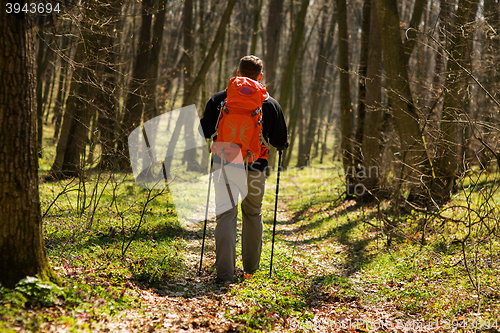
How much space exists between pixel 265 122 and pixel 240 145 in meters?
0.47

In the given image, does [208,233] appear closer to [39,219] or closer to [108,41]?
[39,219]

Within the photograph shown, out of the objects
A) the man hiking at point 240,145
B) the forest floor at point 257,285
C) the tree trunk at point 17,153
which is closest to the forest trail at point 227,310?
the forest floor at point 257,285

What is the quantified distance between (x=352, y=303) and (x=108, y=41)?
23.9 feet

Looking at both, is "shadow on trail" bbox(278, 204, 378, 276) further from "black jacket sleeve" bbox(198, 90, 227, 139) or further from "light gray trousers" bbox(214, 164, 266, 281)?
"black jacket sleeve" bbox(198, 90, 227, 139)

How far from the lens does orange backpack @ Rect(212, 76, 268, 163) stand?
13.7ft

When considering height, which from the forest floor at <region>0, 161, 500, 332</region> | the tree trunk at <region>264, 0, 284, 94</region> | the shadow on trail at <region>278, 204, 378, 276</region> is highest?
the tree trunk at <region>264, 0, 284, 94</region>

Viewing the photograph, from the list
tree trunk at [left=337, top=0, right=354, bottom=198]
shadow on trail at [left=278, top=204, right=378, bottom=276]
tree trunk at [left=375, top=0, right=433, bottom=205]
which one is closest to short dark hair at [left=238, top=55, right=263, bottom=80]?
shadow on trail at [left=278, top=204, right=378, bottom=276]

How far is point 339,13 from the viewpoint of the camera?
10422mm

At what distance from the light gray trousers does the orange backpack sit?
8.9 inches

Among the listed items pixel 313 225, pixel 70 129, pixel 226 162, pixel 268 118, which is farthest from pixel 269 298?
pixel 70 129

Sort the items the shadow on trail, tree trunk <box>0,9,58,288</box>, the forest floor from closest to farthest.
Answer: tree trunk <box>0,9,58,288</box> → the forest floor → the shadow on trail

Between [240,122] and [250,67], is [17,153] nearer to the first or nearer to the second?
[240,122]

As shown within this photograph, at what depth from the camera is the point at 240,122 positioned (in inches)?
165

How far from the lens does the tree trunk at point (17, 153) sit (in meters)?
2.83
